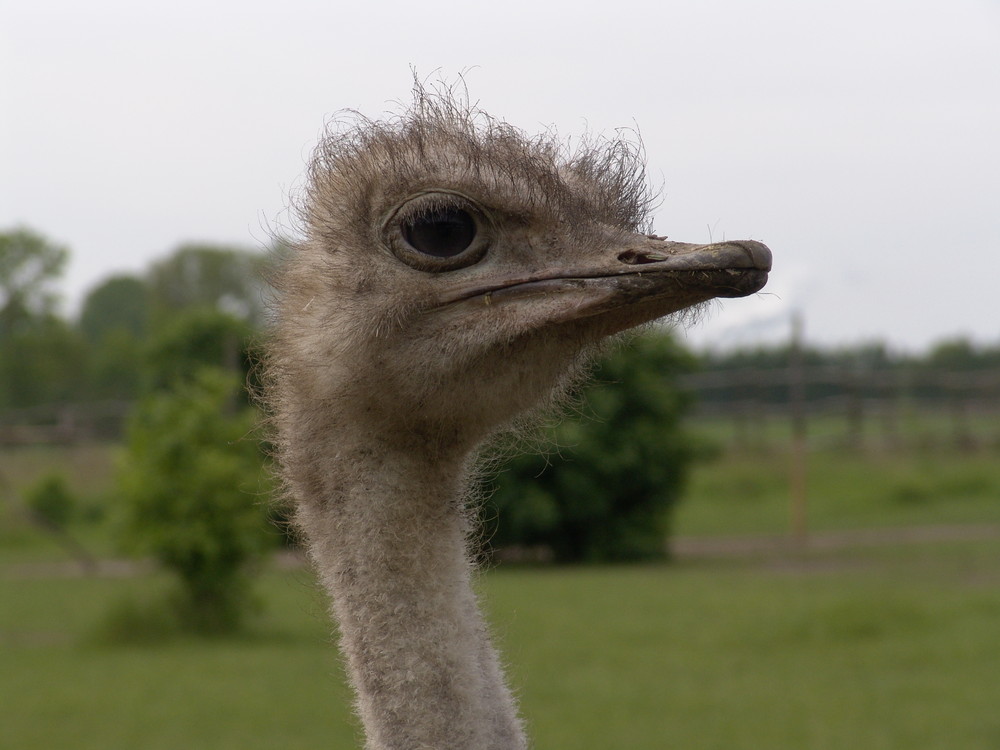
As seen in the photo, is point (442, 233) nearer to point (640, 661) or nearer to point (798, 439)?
point (640, 661)

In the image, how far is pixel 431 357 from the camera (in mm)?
2377

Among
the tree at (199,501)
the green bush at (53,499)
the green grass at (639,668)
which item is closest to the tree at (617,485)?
the green grass at (639,668)

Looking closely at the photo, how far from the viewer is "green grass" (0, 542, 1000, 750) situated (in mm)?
9883

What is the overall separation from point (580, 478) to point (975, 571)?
6315 mm

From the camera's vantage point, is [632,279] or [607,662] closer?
[632,279]

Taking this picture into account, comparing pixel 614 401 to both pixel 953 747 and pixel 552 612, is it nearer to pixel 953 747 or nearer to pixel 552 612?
pixel 552 612

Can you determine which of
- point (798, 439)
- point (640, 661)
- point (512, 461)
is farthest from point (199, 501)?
point (798, 439)

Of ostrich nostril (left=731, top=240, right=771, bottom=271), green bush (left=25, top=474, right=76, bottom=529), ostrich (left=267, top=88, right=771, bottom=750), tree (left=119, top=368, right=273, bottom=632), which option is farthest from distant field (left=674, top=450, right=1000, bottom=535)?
ostrich nostril (left=731, top=240, right=771, bottom=271)

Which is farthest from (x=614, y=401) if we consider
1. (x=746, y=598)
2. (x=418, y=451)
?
(x=418, y=451)

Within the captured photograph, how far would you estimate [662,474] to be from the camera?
70.7 feet

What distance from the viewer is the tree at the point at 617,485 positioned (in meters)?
→ 20.6

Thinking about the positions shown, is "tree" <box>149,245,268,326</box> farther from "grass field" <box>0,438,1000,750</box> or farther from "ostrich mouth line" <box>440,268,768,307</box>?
"ostrich mouth line" <box>440,268,768,307</box>

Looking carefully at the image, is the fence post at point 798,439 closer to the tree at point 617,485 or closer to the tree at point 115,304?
the tree at point 617,485

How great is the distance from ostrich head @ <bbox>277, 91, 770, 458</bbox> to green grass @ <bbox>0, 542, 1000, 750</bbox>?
545 cm
